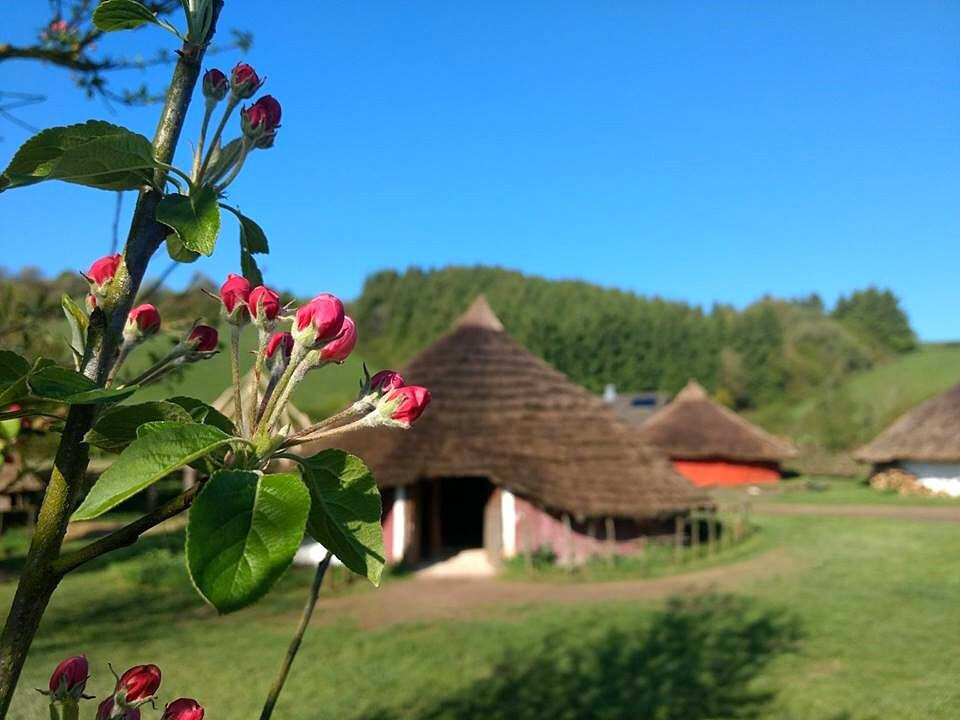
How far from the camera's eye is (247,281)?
84 cm

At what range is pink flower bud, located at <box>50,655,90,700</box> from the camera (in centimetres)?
77

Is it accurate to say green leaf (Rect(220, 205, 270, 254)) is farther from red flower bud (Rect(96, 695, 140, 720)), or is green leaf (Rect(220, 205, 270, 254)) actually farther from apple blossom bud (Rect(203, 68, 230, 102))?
red flower bud (Rect(96, 695, 140, 720))

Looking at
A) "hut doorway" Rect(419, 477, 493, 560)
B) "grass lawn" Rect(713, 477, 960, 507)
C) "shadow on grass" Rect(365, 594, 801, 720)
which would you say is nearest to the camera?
"shadow on grass" Rect(365, 594, 801, 720)

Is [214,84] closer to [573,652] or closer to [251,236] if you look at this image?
[251,236]

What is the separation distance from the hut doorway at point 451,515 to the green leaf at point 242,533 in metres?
12.6

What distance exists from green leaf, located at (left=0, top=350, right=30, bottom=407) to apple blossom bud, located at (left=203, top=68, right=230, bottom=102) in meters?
0.37

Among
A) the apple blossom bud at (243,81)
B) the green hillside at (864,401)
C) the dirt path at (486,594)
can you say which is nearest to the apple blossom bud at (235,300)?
A: the apple blossom bud at (243,81)

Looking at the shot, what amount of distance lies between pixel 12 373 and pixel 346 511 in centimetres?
35

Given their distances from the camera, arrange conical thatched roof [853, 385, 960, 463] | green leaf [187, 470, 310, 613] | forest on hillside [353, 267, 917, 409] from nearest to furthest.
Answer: green leaf [187, 470, 310, 613] → conical thatched roof [853, 385, 960, 463] → forest on hillside [353, 267, 917, 409]

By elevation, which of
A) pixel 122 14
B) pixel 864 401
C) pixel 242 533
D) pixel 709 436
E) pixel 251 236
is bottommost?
pixel 709 436

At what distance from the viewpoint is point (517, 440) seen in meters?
13.5

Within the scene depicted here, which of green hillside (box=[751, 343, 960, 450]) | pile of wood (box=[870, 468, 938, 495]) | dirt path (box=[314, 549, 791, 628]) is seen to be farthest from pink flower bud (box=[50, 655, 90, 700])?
green hillside (box=[751, 343, 960, 450])

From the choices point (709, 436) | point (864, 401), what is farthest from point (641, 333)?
point (709, 436)

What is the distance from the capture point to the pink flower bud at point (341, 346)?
Answer: 0.78 metres
